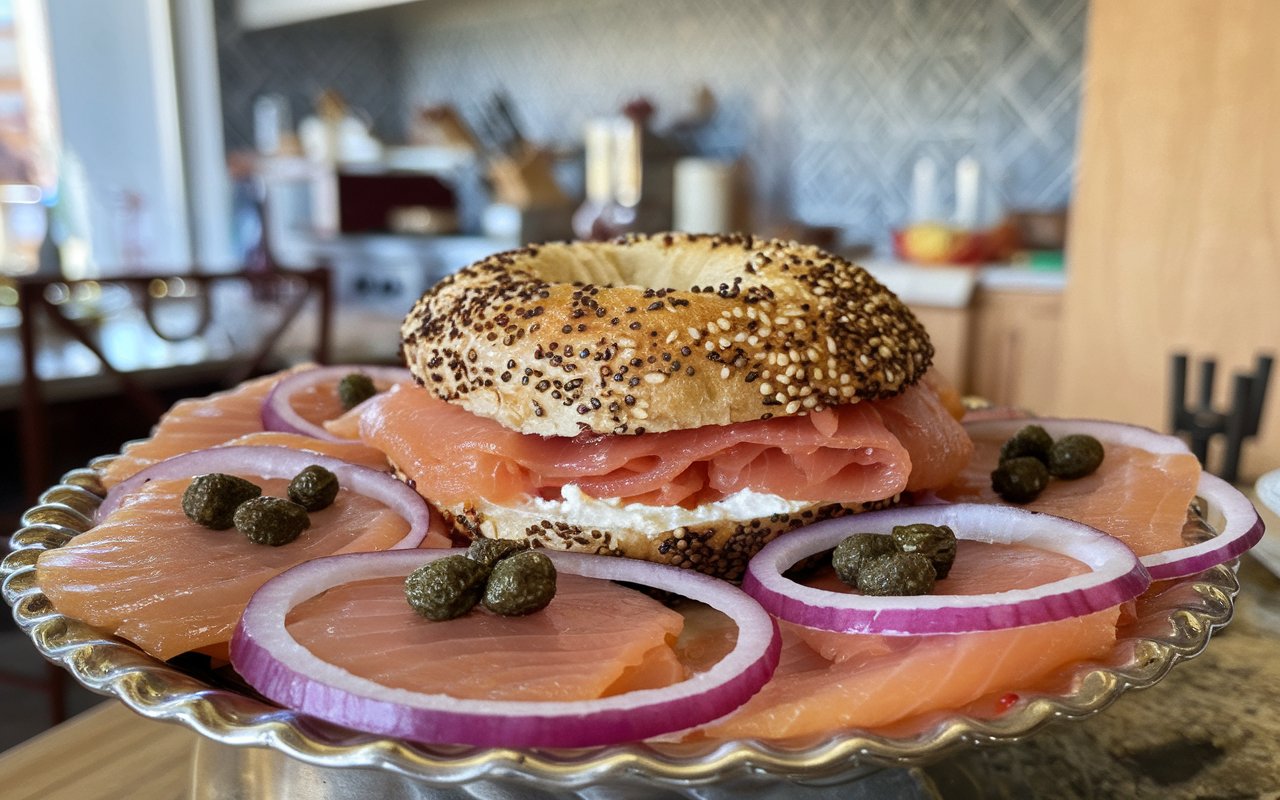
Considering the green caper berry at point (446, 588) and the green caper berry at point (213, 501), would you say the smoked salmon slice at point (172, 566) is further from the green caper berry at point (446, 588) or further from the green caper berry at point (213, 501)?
the green caper berry at point (446, 588)

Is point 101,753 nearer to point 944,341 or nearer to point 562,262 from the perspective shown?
point 562,262

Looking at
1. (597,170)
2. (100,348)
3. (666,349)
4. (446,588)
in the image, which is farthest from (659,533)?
(597,170)

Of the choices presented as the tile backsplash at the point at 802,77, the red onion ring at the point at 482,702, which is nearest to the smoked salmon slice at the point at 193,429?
the red onion ring at the point at 482,702

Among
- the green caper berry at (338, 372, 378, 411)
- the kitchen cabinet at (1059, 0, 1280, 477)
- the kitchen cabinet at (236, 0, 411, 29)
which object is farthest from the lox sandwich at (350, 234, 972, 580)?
the kitchen cabinet at (236, 0, 411, 29)

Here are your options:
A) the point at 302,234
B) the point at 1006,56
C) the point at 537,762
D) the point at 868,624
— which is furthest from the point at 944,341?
the point at 302,234

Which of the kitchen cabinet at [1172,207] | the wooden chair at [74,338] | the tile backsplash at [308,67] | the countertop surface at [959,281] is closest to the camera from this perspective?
the wooden chair at [74,338]
